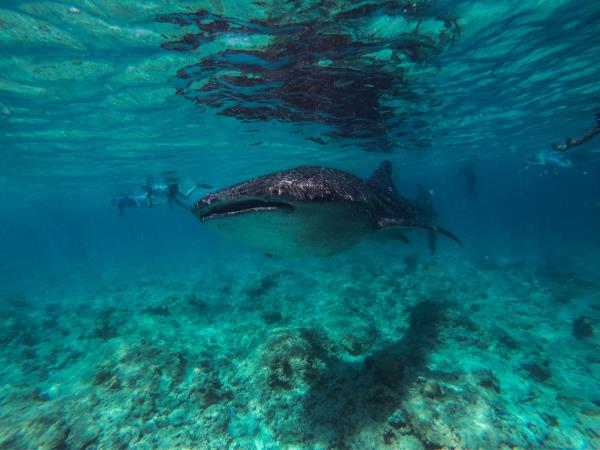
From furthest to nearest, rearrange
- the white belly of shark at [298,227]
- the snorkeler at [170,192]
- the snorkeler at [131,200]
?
the snorkeler at [131,200], the snorkeler at [170,192], the white belly of shark at [298,227]

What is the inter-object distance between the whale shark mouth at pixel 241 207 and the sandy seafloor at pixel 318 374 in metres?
3.52

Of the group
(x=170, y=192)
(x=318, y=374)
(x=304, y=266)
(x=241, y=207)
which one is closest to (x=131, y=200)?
(x=170, y=192)

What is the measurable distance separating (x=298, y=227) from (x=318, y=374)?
3.51m

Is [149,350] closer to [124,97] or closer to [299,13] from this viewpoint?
[299,13]

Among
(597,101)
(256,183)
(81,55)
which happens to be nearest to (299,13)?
(256,183)

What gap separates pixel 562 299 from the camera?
42.6ft

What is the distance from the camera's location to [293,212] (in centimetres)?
352

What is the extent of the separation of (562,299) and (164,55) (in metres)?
18.7

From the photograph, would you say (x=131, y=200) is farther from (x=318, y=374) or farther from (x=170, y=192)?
(x=318, y=374)

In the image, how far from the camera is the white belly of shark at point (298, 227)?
348 cm

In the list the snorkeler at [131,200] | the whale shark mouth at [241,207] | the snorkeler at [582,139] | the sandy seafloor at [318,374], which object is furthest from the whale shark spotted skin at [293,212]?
the snorkeler at [131,200]

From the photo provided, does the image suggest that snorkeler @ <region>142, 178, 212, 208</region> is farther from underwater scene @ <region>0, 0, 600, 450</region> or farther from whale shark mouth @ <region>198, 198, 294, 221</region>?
whale shark mouth @ <region>198, 198, 294, 221</region>

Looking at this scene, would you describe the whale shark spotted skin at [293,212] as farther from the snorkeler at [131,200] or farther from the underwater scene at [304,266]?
the snorkeler at [131,200]

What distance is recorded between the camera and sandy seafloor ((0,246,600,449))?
462cm
